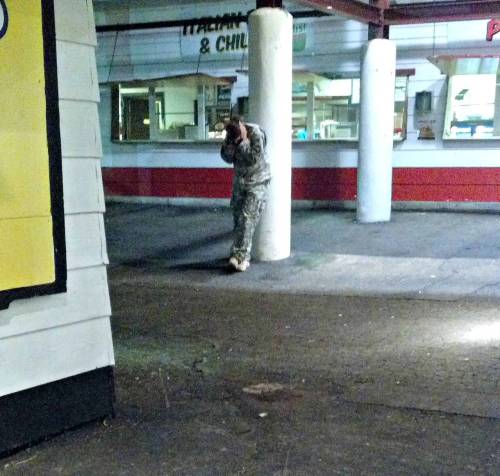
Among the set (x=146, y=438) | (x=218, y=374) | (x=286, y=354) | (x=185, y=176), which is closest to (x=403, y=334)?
(x=286, y=354)

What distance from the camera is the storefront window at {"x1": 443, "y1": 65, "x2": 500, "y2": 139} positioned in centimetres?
1352

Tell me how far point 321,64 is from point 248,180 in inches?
269

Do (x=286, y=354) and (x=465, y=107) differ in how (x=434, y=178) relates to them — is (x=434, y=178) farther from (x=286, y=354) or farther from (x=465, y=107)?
(x=286, y=354)

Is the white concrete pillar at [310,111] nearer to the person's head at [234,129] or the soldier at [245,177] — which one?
the soldier at [245,177]

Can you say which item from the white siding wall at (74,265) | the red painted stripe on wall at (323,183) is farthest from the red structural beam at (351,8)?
the white siding wall at (74,265)

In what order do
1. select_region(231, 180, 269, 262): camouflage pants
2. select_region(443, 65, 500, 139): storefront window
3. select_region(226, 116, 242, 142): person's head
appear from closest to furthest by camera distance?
select_region(226, 116, 242, 142): person's head < select_region(231, 180, 269, 262): camouflage pants < select_region(443, 65, 500, 139): storefront window

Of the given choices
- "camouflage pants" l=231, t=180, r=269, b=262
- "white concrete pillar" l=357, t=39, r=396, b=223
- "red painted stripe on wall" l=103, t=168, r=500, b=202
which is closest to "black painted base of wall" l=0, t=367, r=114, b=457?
"camouflage pants" l=231, t=180, r=269, b=262

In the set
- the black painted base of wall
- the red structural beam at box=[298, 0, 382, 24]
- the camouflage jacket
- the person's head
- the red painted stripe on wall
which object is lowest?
the black painted base of wall

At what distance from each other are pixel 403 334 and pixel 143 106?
466 inches

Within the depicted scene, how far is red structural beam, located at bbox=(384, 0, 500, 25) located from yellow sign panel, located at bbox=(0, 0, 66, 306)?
9.46 metres

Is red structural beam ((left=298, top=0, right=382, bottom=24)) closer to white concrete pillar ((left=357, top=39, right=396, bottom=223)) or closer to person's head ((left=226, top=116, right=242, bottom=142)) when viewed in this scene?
white concrete pillar ((left=357, top=39, right=396, bottom=223))

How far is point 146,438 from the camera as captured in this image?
4020mm

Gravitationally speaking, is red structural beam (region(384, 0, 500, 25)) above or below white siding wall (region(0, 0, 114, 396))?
above

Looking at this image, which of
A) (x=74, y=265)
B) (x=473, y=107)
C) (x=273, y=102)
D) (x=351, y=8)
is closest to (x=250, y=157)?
(x=273, y=102)
